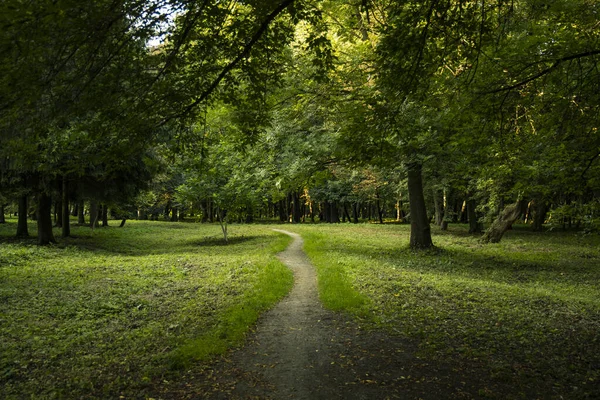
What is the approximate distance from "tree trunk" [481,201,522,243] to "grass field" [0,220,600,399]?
5385 mm

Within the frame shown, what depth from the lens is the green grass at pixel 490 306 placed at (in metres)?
5.44

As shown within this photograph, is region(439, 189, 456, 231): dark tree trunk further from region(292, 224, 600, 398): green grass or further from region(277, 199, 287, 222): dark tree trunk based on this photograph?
region(277, 199, 287, 222): dark tree trunk

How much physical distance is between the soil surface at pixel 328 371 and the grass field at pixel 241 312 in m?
0.33

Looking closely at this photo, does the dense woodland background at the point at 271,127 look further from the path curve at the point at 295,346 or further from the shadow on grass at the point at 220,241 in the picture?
the shadow on grass at the point at 220,241

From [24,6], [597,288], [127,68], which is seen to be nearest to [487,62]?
[127,68]

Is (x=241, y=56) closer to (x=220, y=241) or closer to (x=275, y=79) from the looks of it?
(x=275, y=79)

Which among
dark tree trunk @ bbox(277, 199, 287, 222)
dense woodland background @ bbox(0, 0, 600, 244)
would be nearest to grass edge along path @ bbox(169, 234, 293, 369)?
dense woodland background @ bbox(0, 0, 600, 244)

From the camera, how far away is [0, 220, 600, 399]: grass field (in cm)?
528

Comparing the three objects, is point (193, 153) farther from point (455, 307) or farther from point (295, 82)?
point (455, 307)

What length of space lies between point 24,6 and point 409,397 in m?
5.47

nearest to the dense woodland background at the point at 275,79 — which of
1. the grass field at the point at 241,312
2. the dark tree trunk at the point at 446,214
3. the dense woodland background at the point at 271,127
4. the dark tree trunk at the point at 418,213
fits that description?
the dense woodland background at the point at 271,127

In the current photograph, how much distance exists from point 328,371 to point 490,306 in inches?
188

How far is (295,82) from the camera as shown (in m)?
10.5

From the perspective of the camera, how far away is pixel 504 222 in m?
21.4
